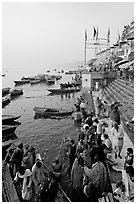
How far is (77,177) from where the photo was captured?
256 inches

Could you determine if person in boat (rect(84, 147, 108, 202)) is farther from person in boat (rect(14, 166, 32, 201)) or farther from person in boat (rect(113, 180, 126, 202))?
person in boat (rect(14, 166, 32, 201))

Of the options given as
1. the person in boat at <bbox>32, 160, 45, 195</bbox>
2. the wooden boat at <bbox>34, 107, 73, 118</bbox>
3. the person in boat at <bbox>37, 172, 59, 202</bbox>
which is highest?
the wooden boat at <bbox>34, 107, 73, 118</bbox>

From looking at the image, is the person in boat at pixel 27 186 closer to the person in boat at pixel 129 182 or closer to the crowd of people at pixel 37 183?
the crowd of people at pixel 37 183

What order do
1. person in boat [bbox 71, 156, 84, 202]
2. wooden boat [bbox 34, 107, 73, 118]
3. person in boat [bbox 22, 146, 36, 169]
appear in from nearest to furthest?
person in boat [bbox 71, 156, 84, 202] < person in boat [bbox 22, 146, 36, 169] < wooden boat [bbox 34, 107, 73, 118]

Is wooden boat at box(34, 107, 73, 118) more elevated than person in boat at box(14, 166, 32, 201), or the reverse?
wooden boat at box(34, 107, 73, 118)

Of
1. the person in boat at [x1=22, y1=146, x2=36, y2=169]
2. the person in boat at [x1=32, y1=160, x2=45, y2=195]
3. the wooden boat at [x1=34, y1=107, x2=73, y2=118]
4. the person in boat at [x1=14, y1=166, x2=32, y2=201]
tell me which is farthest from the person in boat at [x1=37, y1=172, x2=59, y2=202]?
the wooden boat at [x1=34, y1=107, x2=73, y2=118]

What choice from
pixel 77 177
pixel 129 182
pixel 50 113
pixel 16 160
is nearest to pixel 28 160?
pixel 16 160

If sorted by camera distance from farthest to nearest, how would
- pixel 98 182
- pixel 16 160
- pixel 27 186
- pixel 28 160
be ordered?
pixel 16 160
pixel 28 160
pixel 27 186
pixel 98 182

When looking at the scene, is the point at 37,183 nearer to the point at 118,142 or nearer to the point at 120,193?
the point at 120,193

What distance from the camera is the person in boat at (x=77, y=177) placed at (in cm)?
643

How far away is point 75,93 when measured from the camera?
112 feet

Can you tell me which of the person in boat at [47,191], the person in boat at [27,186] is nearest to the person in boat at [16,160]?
the person in boat at [27,186]

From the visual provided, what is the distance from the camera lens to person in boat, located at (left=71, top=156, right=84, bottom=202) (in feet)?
21.1

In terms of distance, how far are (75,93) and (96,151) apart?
88.2ft
